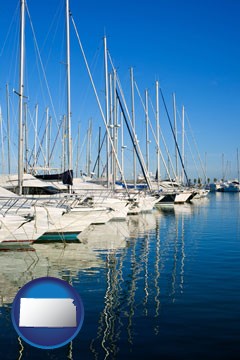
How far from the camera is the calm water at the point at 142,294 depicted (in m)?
7.39

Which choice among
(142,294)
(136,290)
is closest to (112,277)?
(136,290)

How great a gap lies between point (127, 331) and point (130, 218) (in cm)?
2607

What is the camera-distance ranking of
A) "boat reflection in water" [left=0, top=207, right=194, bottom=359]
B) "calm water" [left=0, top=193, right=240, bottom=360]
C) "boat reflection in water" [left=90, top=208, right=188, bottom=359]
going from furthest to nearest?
"boat reflection in water" [left=0, top=207, right=194, bottom=359], "boat reflection in water" [left=90, top=208, right=188, bottom=359], "calm water" [left=0, top=193, right=240, bottom=360]

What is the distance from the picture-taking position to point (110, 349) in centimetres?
731

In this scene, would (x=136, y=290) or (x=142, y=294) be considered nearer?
(x=142, y=294)

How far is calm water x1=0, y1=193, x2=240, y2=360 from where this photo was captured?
24.2ft

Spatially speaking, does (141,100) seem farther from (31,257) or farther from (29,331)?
(29,331)

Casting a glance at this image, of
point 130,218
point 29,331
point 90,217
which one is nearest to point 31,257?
point 90,217

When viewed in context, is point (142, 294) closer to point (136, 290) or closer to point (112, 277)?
point (136, 290)

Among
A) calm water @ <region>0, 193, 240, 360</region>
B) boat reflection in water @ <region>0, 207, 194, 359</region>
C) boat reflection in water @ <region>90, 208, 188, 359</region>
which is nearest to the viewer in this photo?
calm water @ <region>0, 193, 240, 360</region>

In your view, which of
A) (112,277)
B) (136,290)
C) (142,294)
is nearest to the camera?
(142,294)

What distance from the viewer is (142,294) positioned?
10945 millimetres

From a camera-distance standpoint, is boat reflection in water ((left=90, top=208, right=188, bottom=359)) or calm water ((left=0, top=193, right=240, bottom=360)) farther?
boat reflection in water ((left=90, top=208, right=188, bottom=359))

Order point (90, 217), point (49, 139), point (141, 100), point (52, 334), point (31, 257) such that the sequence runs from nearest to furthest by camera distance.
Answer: point (52, 334) < point (31, 257) < point (90, 217) < point (141, 100) < point (49, 139)
